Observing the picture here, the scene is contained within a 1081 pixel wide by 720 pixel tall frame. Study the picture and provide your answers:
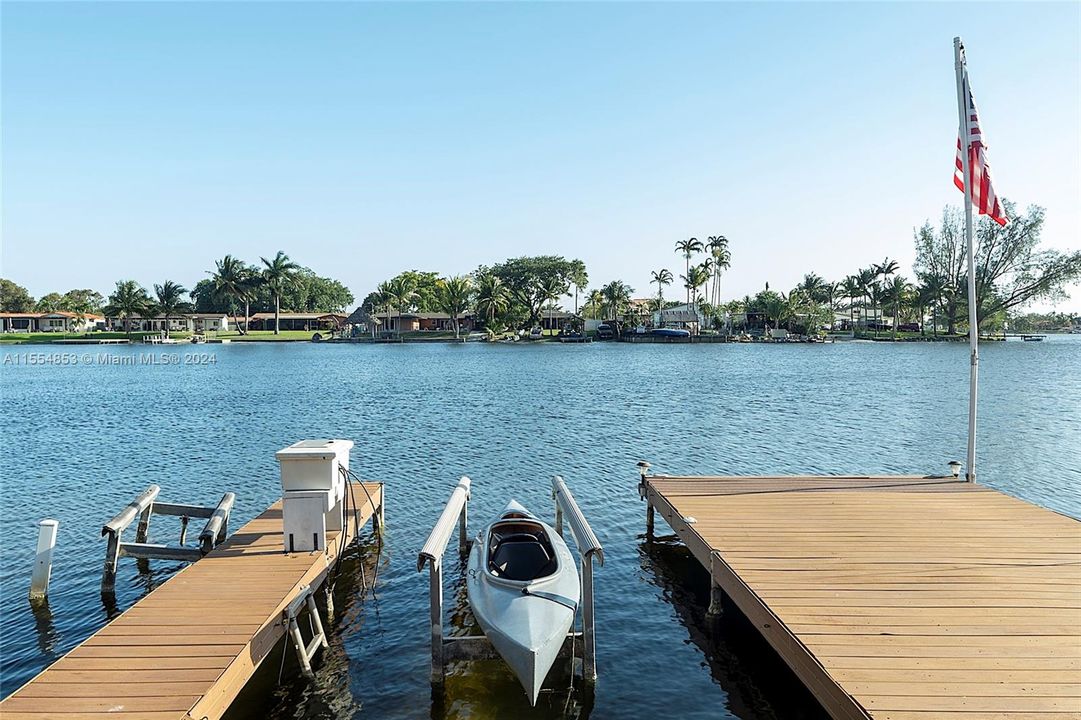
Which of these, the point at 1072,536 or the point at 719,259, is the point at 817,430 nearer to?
the point at 1072,536

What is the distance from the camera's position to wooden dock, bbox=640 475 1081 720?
580 centimetres

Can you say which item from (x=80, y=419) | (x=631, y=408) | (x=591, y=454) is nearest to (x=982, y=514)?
(x=591, y=454)

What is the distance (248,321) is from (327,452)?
141 metres

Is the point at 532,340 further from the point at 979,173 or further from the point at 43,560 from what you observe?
the point at 43,560

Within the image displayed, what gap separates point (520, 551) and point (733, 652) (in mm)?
3425

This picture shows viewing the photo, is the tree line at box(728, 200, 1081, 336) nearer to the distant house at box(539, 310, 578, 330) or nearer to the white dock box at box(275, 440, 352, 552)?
the distant house at box(539, 310, 578, 330)

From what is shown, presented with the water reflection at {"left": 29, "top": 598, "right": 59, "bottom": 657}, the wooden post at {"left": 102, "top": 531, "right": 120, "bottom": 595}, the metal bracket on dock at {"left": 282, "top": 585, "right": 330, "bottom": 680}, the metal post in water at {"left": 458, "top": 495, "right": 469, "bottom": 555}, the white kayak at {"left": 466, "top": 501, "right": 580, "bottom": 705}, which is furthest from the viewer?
the metal post in water at {"left": 458, "top": 495, "right": 469, "bottom": 555}

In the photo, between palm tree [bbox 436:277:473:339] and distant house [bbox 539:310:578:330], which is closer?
palm tree [bbox 436:277:473:339]

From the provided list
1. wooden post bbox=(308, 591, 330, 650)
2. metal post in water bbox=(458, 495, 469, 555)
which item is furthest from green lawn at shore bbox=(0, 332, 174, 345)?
wooden post bbox=(308, 591, 330, 650)

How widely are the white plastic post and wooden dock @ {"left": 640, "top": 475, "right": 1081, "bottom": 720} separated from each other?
10679 millimetres

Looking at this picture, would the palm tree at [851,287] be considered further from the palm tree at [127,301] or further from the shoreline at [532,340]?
the palm tree at [127,301]

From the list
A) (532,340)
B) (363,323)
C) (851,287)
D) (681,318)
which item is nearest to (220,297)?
(363,323)

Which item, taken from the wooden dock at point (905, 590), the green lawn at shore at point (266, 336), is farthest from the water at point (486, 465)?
the green lawn at shore at point (266, 336)

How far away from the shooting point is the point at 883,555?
9.27 metres
